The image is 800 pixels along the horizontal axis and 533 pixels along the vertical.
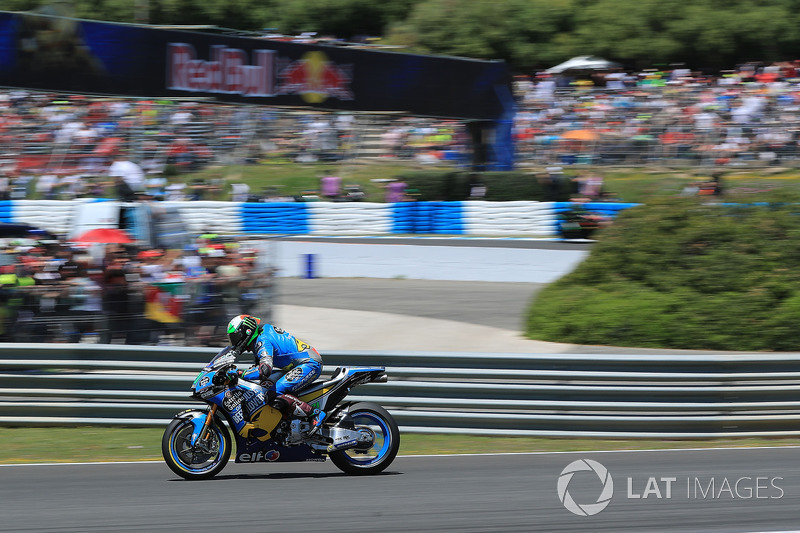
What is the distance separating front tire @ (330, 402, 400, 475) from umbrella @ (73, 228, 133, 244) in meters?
7.50

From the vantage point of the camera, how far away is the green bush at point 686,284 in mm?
11086

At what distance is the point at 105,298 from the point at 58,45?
6892 mm

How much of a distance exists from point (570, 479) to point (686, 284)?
5.27m

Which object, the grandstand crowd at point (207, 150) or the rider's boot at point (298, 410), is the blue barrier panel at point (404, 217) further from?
the rider's boot at point (298, 410)

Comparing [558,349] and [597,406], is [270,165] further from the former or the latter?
[597,406]

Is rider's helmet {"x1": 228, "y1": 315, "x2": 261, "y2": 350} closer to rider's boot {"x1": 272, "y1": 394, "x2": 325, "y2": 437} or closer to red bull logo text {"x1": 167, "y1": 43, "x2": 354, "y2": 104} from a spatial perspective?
rider's boot {"x1": 272, "y1": 394, "x2": 325, "y2": 437}

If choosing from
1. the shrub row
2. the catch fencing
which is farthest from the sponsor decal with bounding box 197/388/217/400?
the shrub row

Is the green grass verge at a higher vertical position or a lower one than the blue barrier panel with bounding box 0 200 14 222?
lower

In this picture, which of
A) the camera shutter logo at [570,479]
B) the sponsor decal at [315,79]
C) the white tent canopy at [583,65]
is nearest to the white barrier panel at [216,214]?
the sponsor decal at [315,79]

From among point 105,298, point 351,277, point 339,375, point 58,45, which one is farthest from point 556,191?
point 339,375

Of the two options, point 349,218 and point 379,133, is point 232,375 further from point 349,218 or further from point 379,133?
point 379,133

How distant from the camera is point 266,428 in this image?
24.6ft

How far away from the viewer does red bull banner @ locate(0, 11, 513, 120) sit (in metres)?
15.9

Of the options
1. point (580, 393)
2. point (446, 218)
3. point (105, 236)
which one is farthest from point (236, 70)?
point (580, 393)
